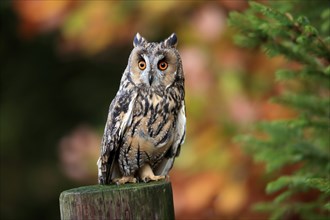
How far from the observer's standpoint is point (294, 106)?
A: 3922 millimetres

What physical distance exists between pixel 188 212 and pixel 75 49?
2.11 m

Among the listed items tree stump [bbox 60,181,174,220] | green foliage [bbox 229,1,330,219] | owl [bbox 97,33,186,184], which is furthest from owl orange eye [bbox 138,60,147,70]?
tree stump [bbox 60,181,174,220]

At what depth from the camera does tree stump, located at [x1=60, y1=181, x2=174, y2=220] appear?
268 centimetres

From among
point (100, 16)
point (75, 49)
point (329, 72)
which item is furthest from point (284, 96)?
point (75, 49)

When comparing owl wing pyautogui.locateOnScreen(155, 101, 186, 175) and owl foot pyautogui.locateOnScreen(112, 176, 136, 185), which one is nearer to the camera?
owl foot pyautogui.locateOnScreen(112, 176, 136, 185)

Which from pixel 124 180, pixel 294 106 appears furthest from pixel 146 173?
pixel 294 106

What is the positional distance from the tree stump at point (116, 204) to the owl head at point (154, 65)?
763 mm

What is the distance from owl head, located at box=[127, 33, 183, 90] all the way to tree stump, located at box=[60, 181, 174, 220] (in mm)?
763

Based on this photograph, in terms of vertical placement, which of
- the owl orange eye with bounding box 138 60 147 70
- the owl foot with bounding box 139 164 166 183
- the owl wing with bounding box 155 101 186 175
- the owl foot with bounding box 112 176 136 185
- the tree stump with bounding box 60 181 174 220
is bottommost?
the tree stump with bounding box 60 181 174 220

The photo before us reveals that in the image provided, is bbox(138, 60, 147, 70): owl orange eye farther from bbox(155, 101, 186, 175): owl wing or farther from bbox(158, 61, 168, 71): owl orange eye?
bbox(155, 101, 186, 175): owl wing

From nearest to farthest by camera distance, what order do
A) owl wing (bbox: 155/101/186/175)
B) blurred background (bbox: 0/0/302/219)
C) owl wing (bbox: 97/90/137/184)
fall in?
owl wing (bbox: 97/90/137/184)
owl wing (bbox: 155/101/186/175)
blurred background (bbox: 0/0/302/219)

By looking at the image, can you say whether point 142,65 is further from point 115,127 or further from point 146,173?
point 146,173

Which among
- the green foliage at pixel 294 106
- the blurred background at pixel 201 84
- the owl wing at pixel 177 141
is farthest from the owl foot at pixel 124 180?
the blurred background at pixel 201 84

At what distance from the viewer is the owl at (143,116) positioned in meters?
3.38
